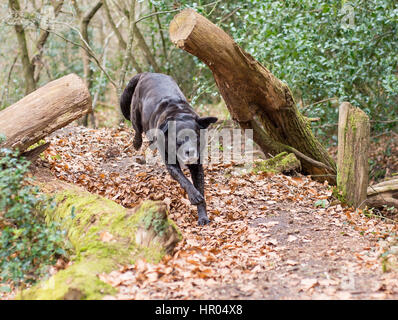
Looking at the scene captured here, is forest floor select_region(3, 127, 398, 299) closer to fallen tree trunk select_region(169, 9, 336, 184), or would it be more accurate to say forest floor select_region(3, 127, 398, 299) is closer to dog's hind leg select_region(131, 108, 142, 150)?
dog's hind leg select_region(131, 108, 142, 150)

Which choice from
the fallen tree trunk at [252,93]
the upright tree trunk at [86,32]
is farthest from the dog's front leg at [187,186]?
the upright tree trunk at [86,32]

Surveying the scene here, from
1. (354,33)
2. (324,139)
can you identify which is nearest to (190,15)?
(354,33)

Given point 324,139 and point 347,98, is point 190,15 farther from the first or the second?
point 324,139

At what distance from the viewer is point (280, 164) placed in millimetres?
8141

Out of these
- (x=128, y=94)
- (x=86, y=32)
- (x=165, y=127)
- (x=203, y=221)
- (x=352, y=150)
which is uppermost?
(x=86, y=32)

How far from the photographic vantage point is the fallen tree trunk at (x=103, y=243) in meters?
3.70

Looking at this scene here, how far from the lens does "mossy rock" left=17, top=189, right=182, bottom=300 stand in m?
3.70

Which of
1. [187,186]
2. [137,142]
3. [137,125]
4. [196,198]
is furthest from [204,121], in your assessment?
[137,142]

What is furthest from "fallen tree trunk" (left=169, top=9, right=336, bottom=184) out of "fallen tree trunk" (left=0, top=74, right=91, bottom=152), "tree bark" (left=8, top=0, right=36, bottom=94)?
"tree bark" (left=8, top=0, right=36, bottom=94)

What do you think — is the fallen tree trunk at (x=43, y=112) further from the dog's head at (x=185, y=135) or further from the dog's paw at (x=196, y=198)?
the dog's paw at (x=196, y=198)

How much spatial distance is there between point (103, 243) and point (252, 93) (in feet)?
14.5

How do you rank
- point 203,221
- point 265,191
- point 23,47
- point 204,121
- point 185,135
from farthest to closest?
point 23,47 < point 265,191 < point 204,121 < point 185,135 < point 203,221

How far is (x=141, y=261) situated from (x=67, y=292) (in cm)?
79

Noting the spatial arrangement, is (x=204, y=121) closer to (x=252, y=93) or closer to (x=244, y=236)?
(x=252, y=93)
